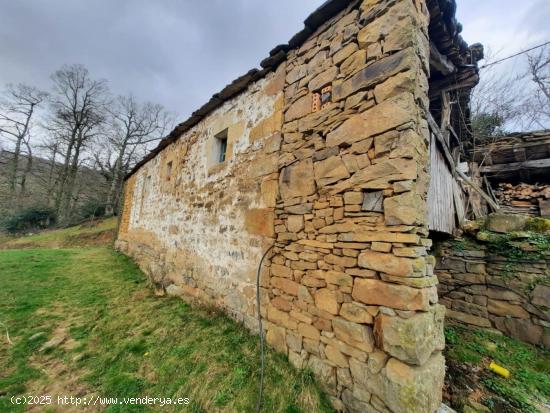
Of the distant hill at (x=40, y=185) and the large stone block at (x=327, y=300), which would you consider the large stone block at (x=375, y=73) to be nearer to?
the large stone block at (x=327, y=300)

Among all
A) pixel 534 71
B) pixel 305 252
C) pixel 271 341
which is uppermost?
pixel 534 71

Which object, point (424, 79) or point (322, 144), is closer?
point (424, 79)

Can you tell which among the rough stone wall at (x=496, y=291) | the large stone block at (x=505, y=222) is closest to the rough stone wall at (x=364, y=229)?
the rough stone wall at (x=496, y=291)

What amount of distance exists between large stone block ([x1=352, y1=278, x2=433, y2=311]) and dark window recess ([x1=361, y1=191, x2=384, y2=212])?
0.64 meters

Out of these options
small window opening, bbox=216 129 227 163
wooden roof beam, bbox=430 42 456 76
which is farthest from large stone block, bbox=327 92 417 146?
small window opening, bbox=216 129 227 163

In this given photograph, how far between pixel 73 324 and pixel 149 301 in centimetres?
114

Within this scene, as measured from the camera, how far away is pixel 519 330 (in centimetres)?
370

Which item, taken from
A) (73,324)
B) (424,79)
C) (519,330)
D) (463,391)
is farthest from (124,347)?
(519,330)

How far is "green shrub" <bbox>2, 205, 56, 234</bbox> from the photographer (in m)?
13.7

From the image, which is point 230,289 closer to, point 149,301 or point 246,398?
point 246,398

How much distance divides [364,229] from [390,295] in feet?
1.92

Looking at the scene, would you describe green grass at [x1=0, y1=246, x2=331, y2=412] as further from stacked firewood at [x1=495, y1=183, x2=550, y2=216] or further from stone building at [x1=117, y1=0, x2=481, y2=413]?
stacked firewood at [x1=495, y1=183, x2=550, y2=216]

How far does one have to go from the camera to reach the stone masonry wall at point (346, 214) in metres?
1.81

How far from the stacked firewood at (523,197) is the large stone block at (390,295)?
7616 mm
